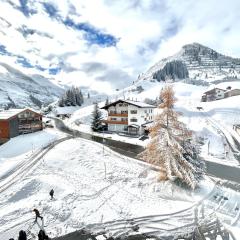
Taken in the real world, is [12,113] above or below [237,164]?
above

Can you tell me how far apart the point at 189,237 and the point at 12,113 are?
58.4 meters

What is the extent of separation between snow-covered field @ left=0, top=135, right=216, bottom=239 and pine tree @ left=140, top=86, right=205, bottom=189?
2.13 meters

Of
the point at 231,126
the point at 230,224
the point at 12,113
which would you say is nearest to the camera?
the point at 230,224

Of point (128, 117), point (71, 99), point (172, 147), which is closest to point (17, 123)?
point (128, 117)

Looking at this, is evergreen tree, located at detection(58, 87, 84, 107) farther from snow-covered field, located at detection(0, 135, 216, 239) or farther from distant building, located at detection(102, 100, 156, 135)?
snow-covered field, located at detection(0, 135, 216, 239)

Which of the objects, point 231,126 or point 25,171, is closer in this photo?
point 25,171

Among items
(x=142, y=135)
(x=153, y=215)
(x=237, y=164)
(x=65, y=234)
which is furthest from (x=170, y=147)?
(x=142, y=135)

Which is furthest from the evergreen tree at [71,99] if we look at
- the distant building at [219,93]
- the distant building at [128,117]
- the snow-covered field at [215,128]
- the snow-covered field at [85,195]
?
the snow-covered field at [85,195]

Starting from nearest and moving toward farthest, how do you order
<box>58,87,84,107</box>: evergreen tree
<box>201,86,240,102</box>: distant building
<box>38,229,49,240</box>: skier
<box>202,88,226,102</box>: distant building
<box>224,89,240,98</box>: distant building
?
<box>38,229,49,240</box>: skier → <box>224,89,240,98</box>: distant building → <box>201,86,240,102</box>: distant building → <box>202,88,226,102</box>: distant building → <box>58,87,84,107</box>: evergreen tree

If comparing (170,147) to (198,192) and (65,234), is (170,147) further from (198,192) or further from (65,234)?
(65,234)

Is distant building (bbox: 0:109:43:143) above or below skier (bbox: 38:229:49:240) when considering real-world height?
above

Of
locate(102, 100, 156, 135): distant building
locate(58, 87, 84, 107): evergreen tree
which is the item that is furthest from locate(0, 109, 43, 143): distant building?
locate(58, 87, 84, 107): evergreen tree

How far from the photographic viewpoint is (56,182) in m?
34.4

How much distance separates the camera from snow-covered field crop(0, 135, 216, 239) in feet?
82.9
